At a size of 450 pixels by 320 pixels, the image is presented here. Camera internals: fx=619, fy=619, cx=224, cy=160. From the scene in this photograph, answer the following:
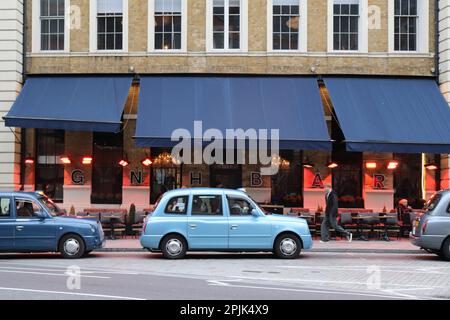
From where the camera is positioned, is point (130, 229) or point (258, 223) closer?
point (258, 223)

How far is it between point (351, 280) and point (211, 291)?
3085mm

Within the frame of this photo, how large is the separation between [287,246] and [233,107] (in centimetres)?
668

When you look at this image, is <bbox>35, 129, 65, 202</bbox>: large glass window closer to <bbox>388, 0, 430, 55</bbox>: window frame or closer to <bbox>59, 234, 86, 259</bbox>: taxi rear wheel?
<bbox>59, 234, 86, 259</bbox>: taxi rear wheel

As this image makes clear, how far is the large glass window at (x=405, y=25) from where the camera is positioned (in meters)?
22.1

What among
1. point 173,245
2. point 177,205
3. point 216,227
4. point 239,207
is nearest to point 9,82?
point 177,205

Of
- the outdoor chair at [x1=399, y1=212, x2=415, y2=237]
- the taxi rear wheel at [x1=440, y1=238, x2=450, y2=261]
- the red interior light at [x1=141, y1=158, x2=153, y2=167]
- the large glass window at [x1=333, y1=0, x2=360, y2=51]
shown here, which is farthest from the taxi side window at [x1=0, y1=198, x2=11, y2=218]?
the large glass window at [x1=333, y1=0, x2=360, y2=51]

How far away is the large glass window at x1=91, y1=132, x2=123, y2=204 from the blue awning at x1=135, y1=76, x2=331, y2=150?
95.6 inches

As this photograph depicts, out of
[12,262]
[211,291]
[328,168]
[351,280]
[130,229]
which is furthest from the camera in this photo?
[328,168]

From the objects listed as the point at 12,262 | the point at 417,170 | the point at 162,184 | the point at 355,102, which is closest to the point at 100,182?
the point at 162,184

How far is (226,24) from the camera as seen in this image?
72.2 ft

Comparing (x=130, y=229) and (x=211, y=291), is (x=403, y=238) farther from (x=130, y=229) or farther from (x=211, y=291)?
(x=211, y=291)

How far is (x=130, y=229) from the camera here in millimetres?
19969

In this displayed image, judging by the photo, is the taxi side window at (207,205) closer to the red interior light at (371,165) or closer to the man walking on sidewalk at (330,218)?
the man walking on sidewalk at (330,218)

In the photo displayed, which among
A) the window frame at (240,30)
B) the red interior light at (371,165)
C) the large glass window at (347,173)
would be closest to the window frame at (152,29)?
the window frame at (240,30)
